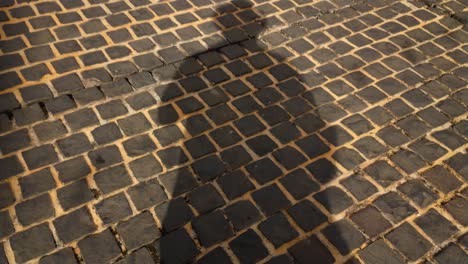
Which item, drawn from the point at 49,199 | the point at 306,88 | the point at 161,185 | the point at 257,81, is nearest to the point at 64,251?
the point at 49,199

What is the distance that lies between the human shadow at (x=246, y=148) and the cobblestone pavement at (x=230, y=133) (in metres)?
0.01

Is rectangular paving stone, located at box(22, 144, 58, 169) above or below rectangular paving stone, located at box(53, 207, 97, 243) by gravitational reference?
above

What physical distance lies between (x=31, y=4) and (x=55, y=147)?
7.33 ft

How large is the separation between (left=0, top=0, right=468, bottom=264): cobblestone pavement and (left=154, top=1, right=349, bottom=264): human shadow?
14 mm

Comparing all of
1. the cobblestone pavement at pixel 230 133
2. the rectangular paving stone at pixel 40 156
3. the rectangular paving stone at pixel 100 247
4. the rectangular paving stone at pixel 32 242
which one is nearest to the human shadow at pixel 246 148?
the cobblestone pavement at pixel 230 133

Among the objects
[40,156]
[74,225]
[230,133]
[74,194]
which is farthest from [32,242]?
[230,133]

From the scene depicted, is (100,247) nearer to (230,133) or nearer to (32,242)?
(32,242)

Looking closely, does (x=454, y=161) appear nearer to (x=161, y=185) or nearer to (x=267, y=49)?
(x=267, y=49)

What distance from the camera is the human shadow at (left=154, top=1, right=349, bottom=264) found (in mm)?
2898

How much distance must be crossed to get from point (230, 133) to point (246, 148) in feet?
0.74

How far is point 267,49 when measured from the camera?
14.6ft

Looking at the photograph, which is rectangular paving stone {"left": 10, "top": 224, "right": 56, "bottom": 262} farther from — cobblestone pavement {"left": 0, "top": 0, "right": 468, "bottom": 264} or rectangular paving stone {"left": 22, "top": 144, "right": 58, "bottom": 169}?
rectangular paving stone {"left": 22, "top": 144, "right": 58, "bottom": 169}

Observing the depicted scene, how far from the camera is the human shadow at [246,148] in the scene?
2.90m

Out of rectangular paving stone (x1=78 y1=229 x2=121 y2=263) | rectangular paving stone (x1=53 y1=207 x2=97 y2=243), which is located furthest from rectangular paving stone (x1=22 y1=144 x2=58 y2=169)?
rectangular paving stone (x1=78 y1=229 x2=121 y2=263)
